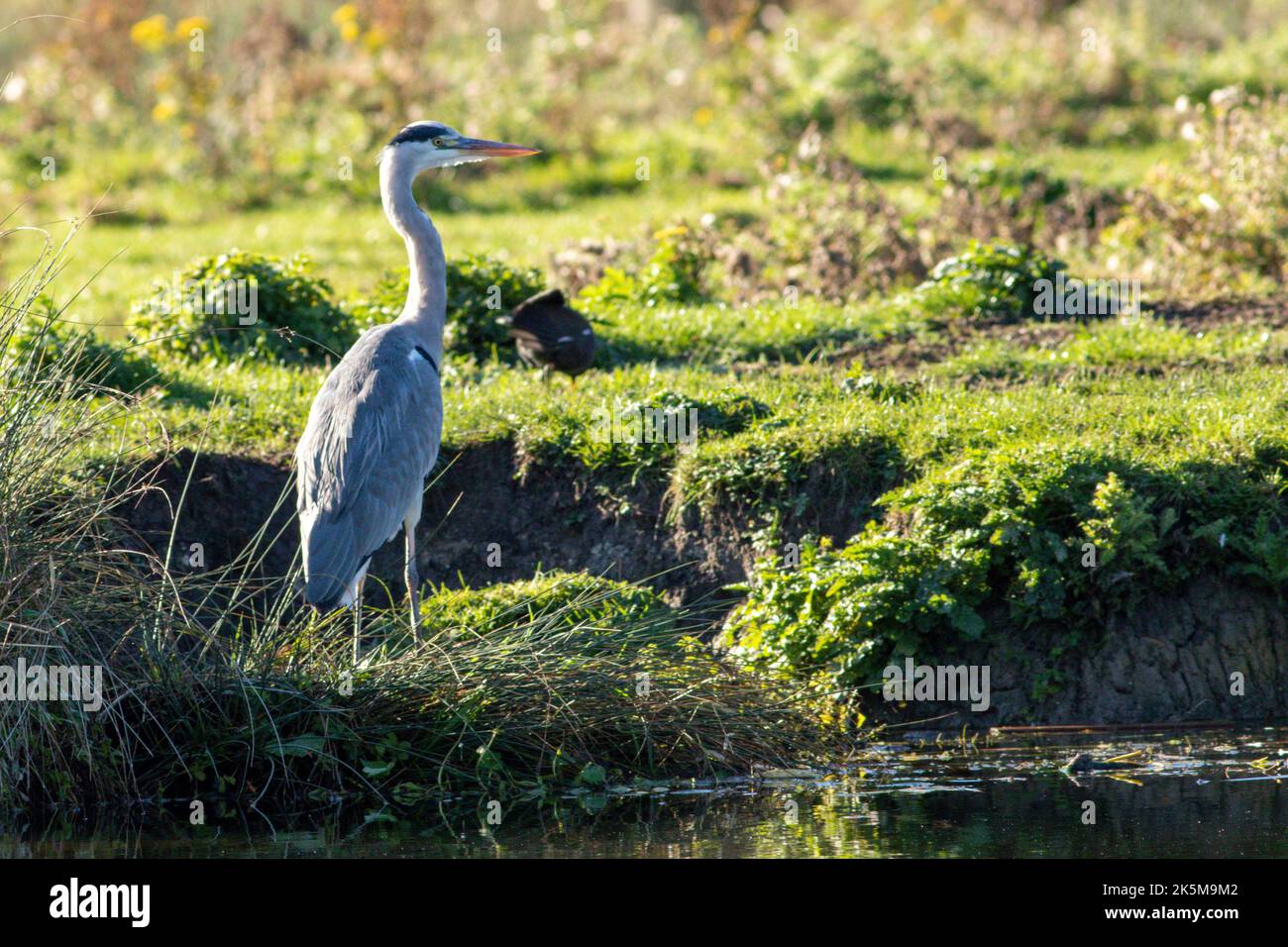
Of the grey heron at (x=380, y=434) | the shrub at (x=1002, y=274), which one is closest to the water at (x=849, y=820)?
the grey heron at (x=380, y=434)

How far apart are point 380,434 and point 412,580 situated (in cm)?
69

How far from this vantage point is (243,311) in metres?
11.8

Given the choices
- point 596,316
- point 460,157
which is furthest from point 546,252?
point 460,157

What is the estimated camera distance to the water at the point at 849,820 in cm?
635

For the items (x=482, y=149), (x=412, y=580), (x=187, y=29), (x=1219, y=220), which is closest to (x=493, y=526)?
(x=412, y=580)

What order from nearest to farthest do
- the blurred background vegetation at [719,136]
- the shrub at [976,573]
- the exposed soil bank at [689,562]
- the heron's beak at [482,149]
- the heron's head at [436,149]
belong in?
the shrub at [976,573], the exposed soil bank at [689,562], the heron's head at [436,149], the heron's beak at [482,149], the blurred background vegetation at [719,136]

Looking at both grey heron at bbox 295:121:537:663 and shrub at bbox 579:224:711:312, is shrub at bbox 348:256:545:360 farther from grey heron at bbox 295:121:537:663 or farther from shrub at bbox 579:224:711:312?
grey heron at bbox 295:121:537:663

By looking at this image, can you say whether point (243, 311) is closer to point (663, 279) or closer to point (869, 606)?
point (663, 279)

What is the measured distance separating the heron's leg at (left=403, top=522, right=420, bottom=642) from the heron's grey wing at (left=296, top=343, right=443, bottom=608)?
159mm

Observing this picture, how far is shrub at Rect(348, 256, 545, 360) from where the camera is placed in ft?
39.0

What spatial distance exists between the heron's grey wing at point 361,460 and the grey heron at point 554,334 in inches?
79.0

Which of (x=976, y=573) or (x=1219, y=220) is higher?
(x=1219, y=220)

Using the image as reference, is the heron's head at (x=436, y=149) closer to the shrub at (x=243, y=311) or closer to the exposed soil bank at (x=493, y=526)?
the exposed soil bank at (x=493, y=526)

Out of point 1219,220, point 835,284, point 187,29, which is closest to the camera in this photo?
point 1219,220
